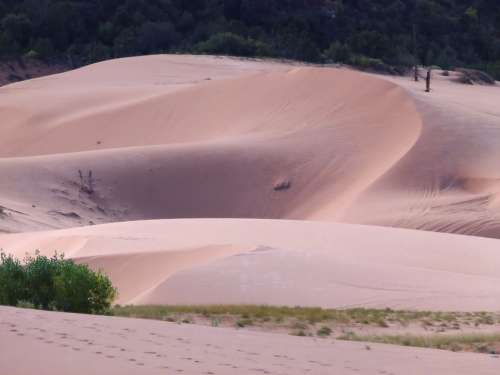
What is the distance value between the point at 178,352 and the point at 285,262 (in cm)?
783

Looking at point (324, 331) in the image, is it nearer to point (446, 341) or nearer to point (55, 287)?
point (446, 341)

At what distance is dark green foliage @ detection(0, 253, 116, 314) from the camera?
11047 mm

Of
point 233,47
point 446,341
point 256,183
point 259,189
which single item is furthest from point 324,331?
point 233,47

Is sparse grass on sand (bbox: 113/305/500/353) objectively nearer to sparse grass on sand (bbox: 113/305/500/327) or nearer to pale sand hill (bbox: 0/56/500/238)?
sparse grass on sand (bbox: 113/305/500/327)

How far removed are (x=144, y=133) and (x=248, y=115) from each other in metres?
3.84

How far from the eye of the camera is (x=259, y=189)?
2812 centimetres

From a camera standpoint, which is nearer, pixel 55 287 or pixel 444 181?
pixel 55 287

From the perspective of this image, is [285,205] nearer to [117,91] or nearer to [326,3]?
[117,91]

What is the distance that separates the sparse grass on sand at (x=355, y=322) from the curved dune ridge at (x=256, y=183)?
114 cm

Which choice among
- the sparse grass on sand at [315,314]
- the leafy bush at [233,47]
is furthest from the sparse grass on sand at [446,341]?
the leafy bush at [233,47]

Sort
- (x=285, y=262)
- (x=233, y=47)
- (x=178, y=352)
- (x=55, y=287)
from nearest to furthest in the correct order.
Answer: (x=178, y=352), (x=55, y=287), (x=285, y=262), (x=233, y=47)

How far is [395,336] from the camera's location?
10.4m

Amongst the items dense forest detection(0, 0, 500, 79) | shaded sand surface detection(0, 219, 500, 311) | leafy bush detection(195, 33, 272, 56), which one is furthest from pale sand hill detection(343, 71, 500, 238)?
dense forest detection(0, 0, 500, 79)

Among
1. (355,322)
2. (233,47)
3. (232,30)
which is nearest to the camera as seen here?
(355,322)
